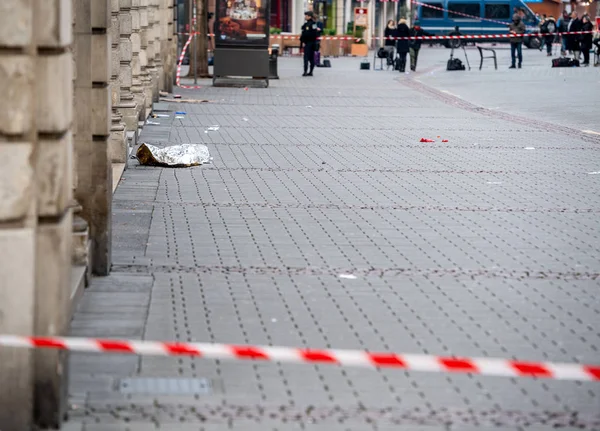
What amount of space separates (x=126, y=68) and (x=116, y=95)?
1698 millimetres

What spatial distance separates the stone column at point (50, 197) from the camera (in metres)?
5.48

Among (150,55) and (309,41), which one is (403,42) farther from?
(150,55)

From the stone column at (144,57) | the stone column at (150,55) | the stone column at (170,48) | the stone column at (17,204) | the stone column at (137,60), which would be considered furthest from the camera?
the stone column at (170,48)

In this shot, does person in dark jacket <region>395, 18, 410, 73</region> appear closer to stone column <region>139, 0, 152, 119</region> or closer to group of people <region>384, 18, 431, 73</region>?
group of people <region>384, 18, 431, 73</region>

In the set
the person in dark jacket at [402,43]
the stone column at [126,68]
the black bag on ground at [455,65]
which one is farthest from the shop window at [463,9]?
the stone column at [126,68]

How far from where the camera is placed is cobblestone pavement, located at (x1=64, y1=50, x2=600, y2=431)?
5938 mm

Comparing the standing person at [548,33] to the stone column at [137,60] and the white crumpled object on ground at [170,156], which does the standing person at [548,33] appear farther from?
the white crumpled object on ground at [170,156]

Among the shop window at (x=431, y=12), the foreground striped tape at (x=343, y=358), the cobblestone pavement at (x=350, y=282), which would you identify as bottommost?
the cobblestone pavement at (x=350, y=282)

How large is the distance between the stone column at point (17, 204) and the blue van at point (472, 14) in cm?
6558

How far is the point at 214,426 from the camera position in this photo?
18.3 feet

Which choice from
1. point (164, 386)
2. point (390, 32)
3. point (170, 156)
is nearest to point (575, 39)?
point (390, 32)

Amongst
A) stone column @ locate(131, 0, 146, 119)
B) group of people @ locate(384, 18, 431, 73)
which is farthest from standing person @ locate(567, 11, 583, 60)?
stone column @ locate(131, 0, 146, 119)

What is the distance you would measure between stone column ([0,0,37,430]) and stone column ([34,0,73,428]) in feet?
0.22

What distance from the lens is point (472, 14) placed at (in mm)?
70438
